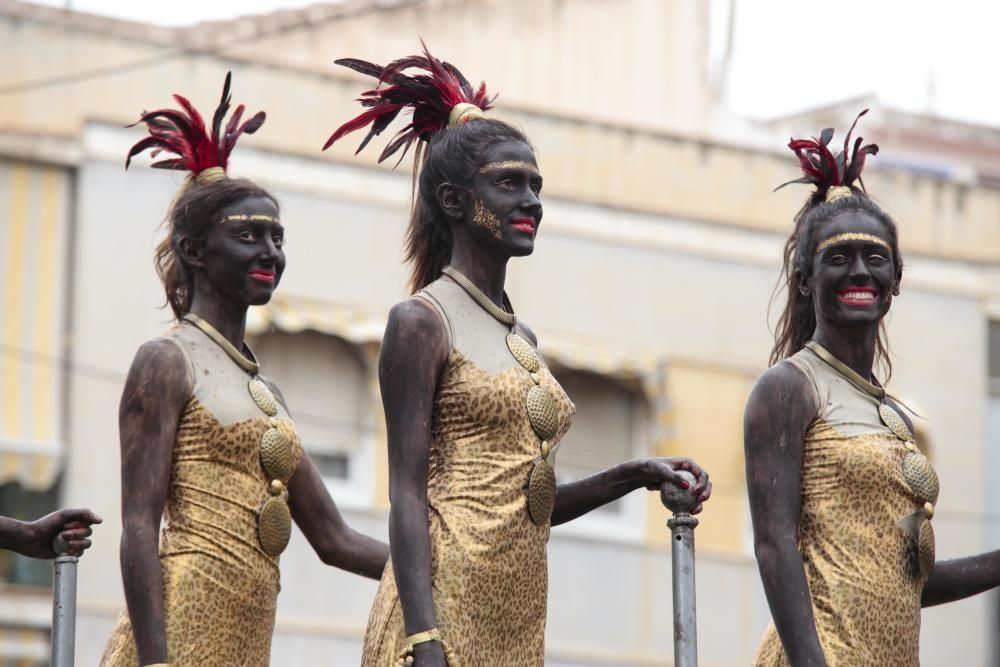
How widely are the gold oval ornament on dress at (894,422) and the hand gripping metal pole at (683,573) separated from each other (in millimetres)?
787

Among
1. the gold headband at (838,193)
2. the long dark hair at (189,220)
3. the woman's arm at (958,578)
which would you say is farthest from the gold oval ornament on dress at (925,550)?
the long dark hair at (189,220)

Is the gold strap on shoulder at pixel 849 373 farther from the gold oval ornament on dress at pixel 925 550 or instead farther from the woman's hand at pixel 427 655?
the woman's hand at pixel 427 655

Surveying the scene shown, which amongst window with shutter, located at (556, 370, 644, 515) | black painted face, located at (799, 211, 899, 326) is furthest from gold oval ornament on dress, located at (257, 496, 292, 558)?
window with shutter, located at (556, 370, 644, 515)

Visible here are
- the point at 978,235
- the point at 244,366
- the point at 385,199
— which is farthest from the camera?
the point at 978,235

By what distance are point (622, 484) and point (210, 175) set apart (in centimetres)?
174

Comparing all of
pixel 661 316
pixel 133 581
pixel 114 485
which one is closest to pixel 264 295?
pixel 133 581

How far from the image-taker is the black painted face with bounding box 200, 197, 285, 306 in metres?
7.64

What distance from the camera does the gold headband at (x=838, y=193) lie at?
771 centimetres

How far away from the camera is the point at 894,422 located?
7473 millimetres

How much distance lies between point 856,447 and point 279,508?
1.74m

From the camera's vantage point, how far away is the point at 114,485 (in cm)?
2058

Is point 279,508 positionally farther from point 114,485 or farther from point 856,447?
point 114,485

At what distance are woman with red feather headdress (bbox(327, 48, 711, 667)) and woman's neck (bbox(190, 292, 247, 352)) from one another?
71cm

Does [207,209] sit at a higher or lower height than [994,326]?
lower
